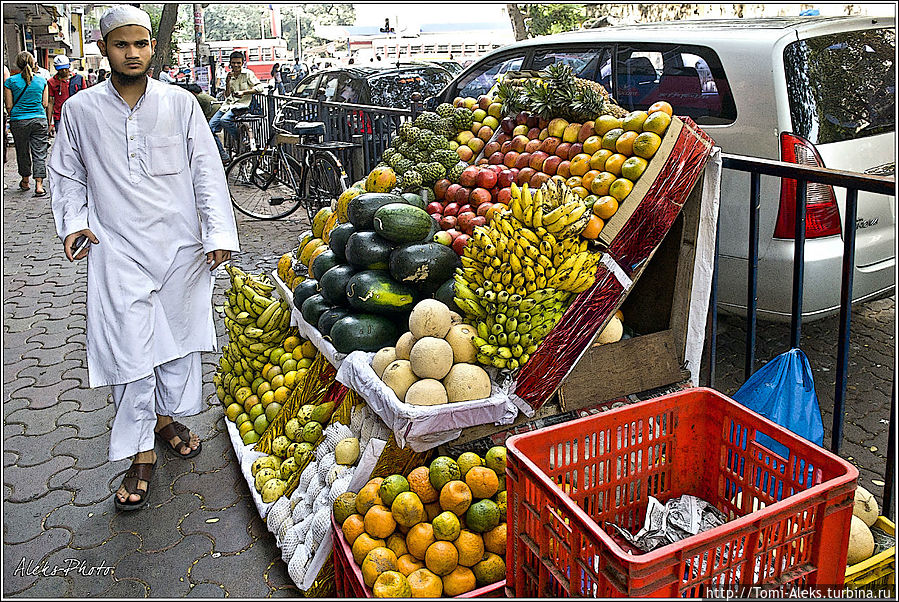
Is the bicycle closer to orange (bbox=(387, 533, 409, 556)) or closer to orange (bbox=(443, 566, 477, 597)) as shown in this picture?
orange (bbox=(387, 533, 409, 556))

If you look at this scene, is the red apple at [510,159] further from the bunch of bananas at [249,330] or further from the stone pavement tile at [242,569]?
the stone pavement tile at [242,569]

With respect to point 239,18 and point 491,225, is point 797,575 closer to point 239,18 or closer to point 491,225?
point 491,225

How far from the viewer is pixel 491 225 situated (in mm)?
2848

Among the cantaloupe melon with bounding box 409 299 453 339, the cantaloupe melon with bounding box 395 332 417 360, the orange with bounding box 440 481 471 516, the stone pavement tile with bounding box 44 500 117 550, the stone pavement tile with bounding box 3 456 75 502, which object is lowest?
the stone pavement tile with bounding box 44 500 117 550

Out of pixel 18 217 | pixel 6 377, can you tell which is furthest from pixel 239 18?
pixel 6 377

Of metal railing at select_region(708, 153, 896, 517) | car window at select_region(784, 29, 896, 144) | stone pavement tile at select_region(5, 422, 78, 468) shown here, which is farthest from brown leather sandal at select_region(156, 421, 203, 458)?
car window at select_region(784, 29, 896, 144)

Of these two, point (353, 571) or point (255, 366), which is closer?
point (353, 571)

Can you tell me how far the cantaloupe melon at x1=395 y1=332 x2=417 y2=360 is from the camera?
2.81 metres

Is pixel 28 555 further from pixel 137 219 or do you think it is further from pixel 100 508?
pixel 137 219

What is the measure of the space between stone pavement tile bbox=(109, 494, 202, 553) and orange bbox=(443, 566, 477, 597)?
1.28 metres

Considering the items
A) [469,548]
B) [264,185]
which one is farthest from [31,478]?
[264,185]

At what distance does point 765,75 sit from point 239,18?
68447 mm

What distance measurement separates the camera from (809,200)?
402 cm

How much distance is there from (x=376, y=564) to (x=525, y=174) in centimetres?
172
